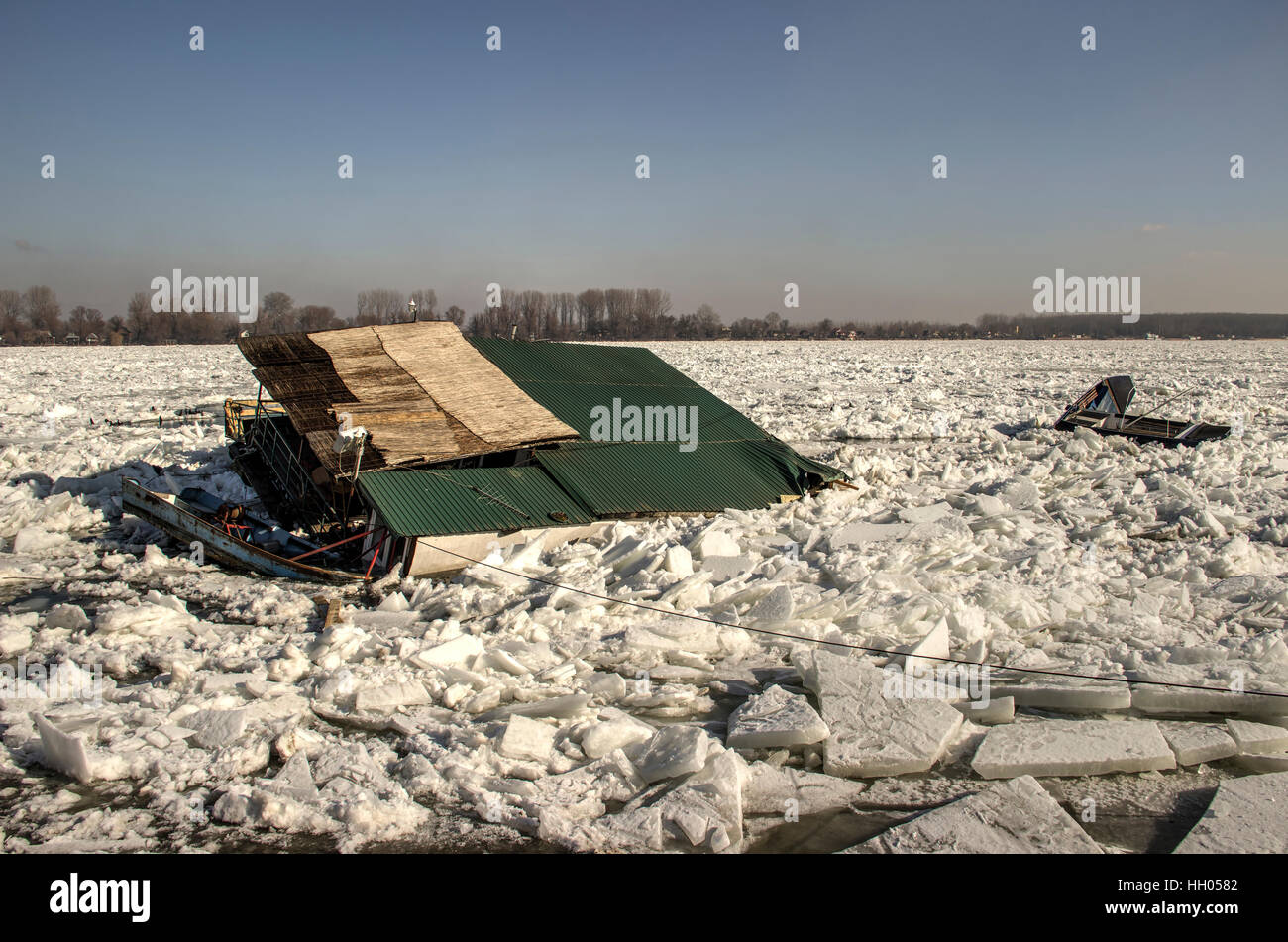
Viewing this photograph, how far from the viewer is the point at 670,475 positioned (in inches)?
611

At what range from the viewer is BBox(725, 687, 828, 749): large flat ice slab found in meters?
7.58

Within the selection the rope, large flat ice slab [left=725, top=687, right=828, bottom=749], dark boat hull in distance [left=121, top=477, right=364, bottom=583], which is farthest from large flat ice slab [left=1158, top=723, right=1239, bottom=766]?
dark boat hull in distance [left=121, top=477, right=364, bottom=583]

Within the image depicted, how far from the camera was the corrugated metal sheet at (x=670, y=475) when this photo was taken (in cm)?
1433

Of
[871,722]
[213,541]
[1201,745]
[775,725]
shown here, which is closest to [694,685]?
[775,725]

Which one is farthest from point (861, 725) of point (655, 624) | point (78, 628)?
point (78, 628)

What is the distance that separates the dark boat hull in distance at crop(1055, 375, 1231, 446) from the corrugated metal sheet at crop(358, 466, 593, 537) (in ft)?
46.7

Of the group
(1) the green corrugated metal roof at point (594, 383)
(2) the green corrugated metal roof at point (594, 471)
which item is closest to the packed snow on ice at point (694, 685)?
(2) the green corrugated metal roof at point (594, 471)

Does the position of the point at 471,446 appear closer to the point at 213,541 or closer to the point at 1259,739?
the point at 213,541

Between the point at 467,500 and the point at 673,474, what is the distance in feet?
13.9

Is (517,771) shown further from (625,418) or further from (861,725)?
(625,418)

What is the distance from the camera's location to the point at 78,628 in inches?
402

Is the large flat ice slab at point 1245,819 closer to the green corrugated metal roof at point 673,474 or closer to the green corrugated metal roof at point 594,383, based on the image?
the green corrugated metal roof at point 673,474

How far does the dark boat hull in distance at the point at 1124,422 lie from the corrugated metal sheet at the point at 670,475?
9.45 m

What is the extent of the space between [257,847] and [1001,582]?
9.00 meters
